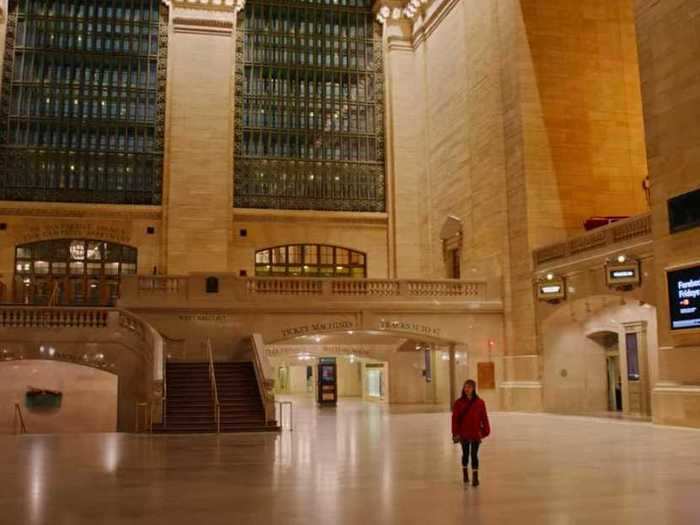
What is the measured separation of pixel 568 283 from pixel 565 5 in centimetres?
899

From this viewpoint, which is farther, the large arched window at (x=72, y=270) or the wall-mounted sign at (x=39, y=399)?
the large arched window at (x=72, y=270)

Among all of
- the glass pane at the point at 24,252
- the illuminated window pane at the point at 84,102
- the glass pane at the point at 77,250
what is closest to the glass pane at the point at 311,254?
the illuminated window pane at the point at 84,102

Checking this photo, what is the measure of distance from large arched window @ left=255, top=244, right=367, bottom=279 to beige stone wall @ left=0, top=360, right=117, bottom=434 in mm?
7972

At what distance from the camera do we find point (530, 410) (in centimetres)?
2272

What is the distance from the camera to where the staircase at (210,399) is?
17906 millimetres

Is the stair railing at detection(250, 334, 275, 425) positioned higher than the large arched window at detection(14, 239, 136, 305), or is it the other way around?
the large arched window at detection(14, 239, 136, 305)

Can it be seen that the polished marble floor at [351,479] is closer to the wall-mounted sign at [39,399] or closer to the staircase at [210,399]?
the staircase at [210,399]

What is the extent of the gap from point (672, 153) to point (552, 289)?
243 inches

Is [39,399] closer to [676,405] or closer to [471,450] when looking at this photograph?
[676,405]

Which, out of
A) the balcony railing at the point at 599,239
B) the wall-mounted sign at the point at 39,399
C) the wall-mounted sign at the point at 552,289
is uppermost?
the balcony railing at the point at 599,239

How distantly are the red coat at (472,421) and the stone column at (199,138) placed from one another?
822 inches

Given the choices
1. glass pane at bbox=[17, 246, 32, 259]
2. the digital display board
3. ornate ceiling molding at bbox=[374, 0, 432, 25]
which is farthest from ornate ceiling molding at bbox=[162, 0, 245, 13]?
the digital display board

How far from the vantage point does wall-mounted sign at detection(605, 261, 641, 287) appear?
18.5m

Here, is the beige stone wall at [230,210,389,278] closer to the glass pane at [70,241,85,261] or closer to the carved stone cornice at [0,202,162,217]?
the carved stone cornice at [0,202,162,217]
